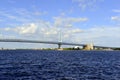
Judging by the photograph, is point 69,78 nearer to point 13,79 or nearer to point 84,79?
point 84,79

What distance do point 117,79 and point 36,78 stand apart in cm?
1235

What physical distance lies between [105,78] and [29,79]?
11919mm

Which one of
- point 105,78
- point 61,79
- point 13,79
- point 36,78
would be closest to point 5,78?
point 13,79

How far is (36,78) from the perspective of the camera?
48219 millimetres

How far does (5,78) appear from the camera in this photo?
156ft

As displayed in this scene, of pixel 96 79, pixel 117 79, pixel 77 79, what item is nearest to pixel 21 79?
pixel 77 79

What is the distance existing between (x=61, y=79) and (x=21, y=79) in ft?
19.6

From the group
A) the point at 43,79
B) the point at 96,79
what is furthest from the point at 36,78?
the point at 96,79

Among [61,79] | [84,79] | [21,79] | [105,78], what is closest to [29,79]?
[21,79]

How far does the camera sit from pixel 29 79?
46.9m

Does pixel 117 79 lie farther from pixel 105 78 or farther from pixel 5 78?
pixel 5 78

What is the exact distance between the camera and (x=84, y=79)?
157 ft

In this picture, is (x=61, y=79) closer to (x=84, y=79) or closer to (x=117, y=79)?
(x=84, y=79)

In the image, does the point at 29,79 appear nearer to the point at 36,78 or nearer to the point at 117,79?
the point at 36,78
